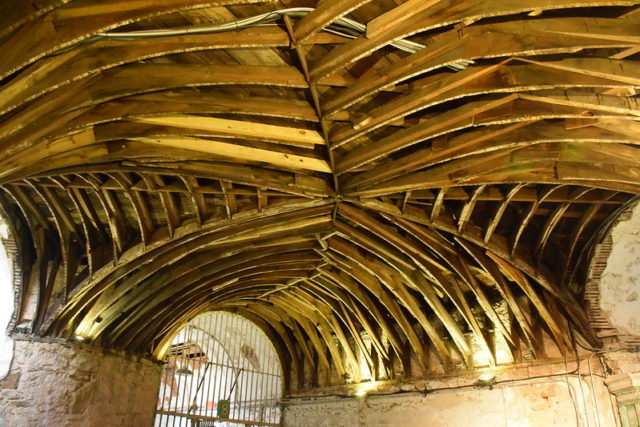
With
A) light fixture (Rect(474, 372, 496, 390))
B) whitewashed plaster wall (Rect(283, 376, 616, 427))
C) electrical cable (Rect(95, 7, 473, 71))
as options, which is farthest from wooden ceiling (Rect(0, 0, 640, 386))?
whitewashed plaster wall (Rect(283, 376, 616, 427))

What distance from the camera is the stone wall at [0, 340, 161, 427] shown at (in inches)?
259

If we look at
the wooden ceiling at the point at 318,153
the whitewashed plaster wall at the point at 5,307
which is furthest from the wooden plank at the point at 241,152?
the whitewashed plaster wall at the point at 5,307

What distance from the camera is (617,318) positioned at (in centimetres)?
700

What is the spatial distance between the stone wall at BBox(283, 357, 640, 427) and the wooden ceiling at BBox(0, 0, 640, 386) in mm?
517

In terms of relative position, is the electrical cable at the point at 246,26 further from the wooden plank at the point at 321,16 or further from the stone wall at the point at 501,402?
the stone wall at the point at 501,402

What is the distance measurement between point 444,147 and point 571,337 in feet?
14.4

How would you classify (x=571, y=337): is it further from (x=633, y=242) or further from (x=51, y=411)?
(x=51, y=411)

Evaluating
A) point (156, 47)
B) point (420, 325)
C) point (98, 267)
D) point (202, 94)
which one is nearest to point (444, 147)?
point (202, 94)

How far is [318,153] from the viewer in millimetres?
5660

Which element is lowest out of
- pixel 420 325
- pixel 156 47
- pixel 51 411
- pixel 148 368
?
pixel 51 411

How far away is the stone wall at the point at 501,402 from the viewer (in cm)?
729

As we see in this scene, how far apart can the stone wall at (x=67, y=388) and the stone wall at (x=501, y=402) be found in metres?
4.81

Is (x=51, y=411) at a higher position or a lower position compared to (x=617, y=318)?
lower

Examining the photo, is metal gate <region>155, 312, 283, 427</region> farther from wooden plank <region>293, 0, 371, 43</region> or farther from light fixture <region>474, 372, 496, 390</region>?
wooden plank <region>293, 0, 371, 43</region>
